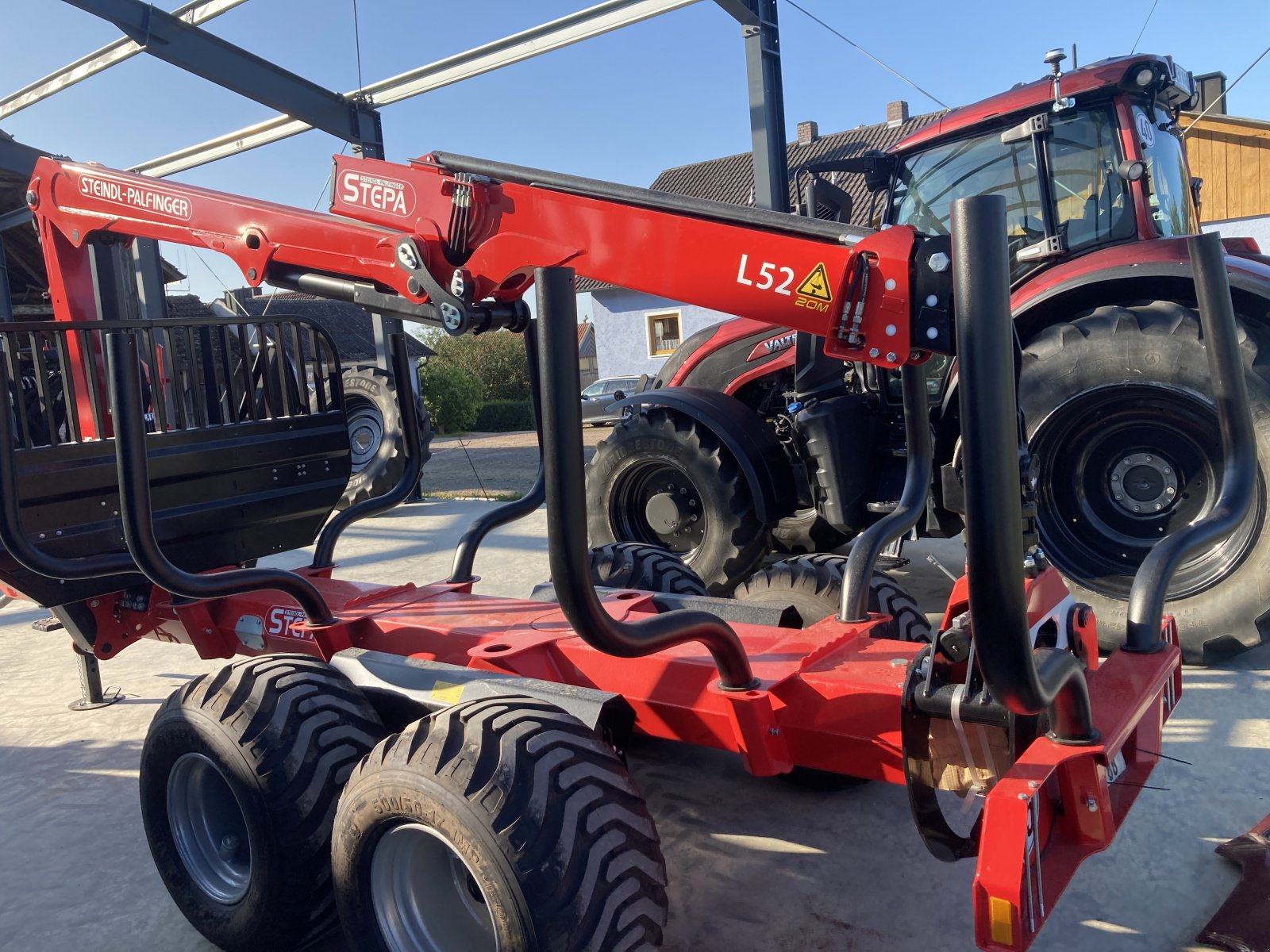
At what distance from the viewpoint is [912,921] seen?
7.96 ft

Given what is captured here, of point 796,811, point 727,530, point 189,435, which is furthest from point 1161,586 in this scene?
point 189,435

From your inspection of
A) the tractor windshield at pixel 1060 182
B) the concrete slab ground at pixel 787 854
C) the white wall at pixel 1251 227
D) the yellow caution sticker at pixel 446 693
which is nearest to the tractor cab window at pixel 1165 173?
the tractor windshield at pixel 1060 182

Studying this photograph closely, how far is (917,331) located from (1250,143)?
19.0 metres

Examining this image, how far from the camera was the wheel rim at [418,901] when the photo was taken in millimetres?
2203

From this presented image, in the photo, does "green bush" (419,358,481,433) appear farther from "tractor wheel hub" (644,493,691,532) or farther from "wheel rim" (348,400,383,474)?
"tractor wheel hub" (644,493,691,532)

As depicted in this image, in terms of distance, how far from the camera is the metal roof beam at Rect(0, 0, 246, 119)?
7605 mm

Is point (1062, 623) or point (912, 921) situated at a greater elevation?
point (1062, 623)

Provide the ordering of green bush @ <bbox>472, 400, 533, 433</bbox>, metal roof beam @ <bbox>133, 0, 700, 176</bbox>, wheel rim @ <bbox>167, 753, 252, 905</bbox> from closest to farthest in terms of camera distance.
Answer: wheel rim @ <bbox>167, 753, 252, 905</bbox>, metal roof beam @ <bbox>133, 0, 700, 176</bbox>, green bush @ <bbox>472, 400, 533, 433</bbox>

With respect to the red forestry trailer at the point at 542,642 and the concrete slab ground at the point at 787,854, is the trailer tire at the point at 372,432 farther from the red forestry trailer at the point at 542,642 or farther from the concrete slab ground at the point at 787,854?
the red forestry trailer at the point at 542,642

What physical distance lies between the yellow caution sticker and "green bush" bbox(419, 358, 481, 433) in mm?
22567

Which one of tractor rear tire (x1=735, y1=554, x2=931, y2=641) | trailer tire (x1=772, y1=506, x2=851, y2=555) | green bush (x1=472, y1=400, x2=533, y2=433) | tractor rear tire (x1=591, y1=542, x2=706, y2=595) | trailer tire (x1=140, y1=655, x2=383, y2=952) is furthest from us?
green bush (x1=472, y1=400, x2=533, y2=433)

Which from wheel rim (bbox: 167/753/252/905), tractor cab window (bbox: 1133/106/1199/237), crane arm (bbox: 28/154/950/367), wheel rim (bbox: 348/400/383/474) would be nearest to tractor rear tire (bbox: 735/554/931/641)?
crane arm (bbox: 28/154/950/367)

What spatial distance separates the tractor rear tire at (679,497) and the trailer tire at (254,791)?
8.39ft

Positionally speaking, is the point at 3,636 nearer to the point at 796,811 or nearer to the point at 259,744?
the point at 259,744
